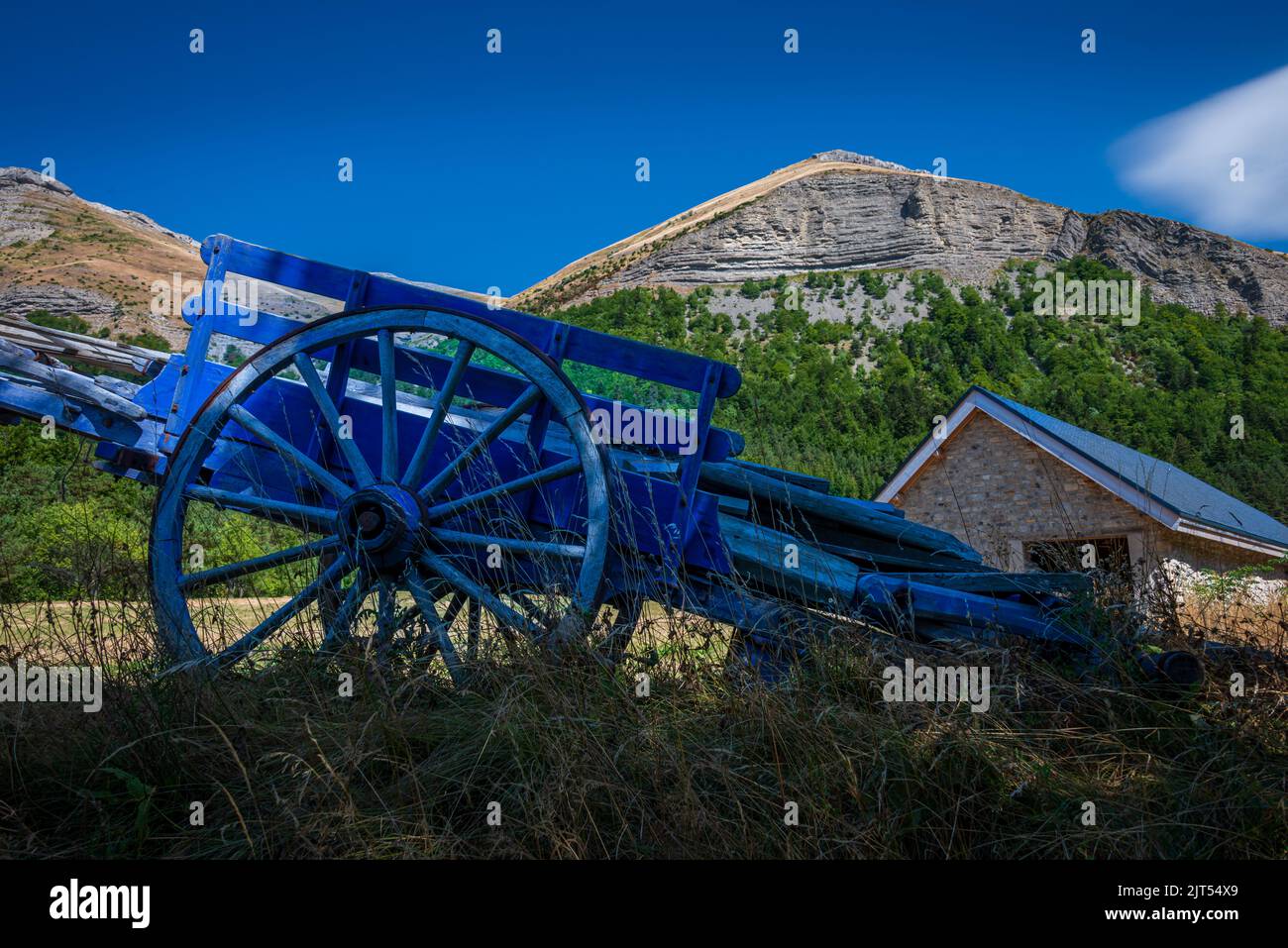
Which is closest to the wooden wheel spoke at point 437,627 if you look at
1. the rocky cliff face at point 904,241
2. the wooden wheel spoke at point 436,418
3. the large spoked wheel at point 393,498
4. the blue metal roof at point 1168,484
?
the large spoked wheel at point 393,498

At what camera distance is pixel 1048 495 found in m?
14.8

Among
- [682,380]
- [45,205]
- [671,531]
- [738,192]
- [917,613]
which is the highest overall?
[738,192]

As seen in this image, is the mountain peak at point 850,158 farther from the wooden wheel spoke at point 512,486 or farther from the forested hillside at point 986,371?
the wooden wheel spoke at point 512,486

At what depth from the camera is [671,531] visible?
3395 mm

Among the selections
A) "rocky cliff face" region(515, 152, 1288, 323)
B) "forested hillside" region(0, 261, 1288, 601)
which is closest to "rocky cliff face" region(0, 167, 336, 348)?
"forested hillside" region(0, 261, 1288, 601)

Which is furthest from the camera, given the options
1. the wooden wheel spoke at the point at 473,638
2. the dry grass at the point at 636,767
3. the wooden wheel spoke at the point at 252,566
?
the wooden wheel spoke at the point at 252,566

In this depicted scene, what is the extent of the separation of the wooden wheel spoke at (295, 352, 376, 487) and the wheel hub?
0.12 m

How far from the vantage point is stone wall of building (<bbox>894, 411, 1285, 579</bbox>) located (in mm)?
13977

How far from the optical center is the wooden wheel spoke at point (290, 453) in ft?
11.7

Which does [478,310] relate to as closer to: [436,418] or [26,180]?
[436,418]
